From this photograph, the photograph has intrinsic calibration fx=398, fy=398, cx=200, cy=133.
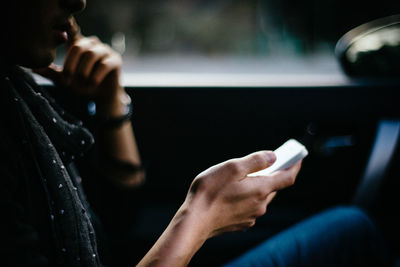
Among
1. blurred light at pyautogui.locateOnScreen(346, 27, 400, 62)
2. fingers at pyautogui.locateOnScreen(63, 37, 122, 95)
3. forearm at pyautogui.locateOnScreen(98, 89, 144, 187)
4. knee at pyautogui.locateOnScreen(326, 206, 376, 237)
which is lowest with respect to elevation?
knee at pyautogui.locateOnScreen(326, 206, 376, 237)

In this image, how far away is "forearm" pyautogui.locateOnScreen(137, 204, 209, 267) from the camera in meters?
0.79

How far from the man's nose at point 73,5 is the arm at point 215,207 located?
1.65 ft

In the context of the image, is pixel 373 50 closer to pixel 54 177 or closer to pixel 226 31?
pixel 54 177

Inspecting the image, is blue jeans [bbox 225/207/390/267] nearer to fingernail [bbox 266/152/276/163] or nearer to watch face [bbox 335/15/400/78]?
fingernail [bbox 266/152/276/163]

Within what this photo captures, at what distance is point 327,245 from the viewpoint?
1.28m

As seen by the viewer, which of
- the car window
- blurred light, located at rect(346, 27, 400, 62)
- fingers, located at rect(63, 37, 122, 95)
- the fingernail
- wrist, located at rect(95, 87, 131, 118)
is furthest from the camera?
the car window

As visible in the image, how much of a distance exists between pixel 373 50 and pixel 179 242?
141 centimetres

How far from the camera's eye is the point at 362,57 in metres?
1.82

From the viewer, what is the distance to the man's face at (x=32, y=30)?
2.60ft

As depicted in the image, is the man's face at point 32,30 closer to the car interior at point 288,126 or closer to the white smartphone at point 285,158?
the white smartphone at point 285,158

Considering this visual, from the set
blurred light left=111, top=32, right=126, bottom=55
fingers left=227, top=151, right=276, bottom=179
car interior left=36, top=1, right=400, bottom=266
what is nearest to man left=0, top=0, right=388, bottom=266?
fingers left=227, top=151, right=276, bottom=179

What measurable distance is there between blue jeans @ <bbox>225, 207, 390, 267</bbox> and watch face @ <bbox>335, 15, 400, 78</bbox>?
28.8 inches

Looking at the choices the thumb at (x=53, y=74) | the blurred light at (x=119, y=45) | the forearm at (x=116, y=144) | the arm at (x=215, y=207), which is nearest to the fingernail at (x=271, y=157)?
the arm at (x=215, y=207)

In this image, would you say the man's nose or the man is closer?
the man
